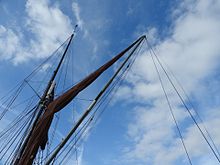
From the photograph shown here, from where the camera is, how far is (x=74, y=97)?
1730 cm

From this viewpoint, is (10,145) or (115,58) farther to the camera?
(10,145)

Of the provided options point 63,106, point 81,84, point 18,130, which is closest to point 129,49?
point 81,84

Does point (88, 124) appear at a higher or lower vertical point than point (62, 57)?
lower

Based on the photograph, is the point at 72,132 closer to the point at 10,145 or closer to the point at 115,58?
the point at 115,58

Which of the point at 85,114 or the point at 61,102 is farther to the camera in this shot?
the point at 61,102

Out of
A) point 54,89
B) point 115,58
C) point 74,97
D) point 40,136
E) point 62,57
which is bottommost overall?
point 40,136

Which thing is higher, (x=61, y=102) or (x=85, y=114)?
(x=61, y=102)

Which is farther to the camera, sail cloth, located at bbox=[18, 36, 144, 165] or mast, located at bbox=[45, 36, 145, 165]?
sail cloth, located at bbox=[18, 36, 144, 165]

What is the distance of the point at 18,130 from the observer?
25234mm

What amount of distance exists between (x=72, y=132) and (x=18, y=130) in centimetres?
1353

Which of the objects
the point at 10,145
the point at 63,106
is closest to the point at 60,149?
the point at 63,106

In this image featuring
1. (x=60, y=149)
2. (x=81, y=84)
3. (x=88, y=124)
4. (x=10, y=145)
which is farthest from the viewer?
(x=10, y=145)

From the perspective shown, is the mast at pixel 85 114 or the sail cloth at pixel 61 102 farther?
the sail cloth at pixel 61 102

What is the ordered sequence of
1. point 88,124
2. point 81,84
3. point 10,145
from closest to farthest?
point 88,124 < point 81,84 < point 10,145
